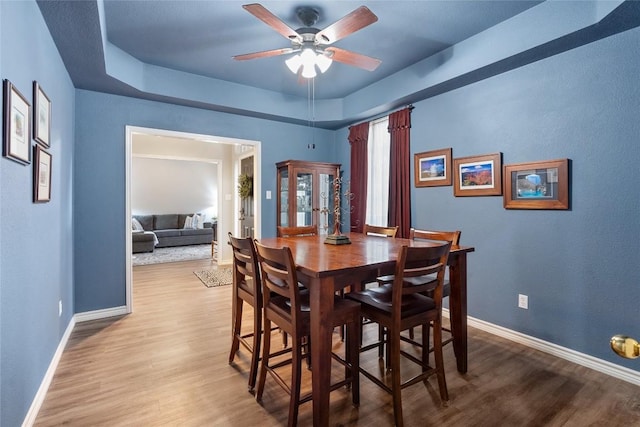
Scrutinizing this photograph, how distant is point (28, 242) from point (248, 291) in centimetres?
122

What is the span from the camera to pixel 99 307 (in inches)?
127

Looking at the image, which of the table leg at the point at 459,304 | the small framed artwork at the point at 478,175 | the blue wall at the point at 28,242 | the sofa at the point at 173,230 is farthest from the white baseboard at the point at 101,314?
the sofa at the point at 173,230

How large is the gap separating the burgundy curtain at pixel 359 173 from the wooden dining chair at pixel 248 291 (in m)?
2.41

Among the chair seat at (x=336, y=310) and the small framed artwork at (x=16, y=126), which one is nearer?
the small framed artwork at (x=16, y=126)

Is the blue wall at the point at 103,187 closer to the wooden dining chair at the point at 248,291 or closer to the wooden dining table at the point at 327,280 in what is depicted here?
the wooden dining chair at the point at 248,291

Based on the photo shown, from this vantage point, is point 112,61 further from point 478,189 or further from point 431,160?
point 478,189

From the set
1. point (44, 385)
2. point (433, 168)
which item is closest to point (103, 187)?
point (44, 385)

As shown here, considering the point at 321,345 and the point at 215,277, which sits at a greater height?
the point at 321,345

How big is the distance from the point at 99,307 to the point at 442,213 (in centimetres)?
368

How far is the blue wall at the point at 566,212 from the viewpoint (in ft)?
6.96

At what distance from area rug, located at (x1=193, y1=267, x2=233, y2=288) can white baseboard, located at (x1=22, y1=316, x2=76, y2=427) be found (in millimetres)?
1860

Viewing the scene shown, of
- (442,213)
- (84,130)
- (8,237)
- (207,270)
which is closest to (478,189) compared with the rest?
(442,213)

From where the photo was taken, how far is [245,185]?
5414mm

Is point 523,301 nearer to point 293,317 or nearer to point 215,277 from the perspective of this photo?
point 293,317
